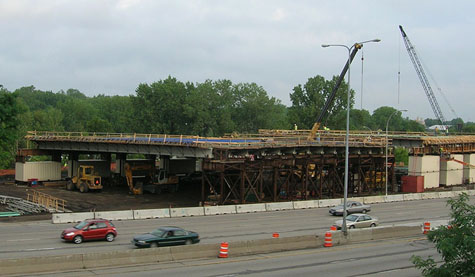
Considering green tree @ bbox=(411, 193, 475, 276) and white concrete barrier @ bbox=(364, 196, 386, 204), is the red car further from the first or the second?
white concrete barrier @ bbox=(364, 196, 386, 204)

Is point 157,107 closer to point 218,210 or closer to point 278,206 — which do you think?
point 278,206

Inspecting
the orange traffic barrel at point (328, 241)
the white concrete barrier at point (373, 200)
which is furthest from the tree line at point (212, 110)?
the orange traffic barrel at point (328, 241)

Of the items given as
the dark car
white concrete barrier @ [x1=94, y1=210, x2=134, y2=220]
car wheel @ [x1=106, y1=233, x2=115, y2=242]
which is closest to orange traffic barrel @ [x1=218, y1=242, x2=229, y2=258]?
the dark car

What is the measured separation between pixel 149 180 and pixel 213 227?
1234 inches

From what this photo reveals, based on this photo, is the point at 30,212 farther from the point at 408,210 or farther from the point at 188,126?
the point at 188,126

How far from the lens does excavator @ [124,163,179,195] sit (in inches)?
2576

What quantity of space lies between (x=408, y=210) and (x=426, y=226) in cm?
1704

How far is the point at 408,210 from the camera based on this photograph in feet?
174

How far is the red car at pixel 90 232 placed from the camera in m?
31.3

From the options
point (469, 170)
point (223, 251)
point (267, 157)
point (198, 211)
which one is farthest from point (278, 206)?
point (469, 170)

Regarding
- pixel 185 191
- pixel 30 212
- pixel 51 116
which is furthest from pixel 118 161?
pixel 51 116

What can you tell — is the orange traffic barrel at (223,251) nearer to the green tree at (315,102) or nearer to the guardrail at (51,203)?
the guardrail at (51,203)

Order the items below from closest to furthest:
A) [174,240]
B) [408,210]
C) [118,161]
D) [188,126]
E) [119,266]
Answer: [119,266] < [174,240] < [408,210] < [118,161] < [188,126]

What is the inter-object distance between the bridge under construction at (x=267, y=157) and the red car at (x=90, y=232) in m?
21.1
